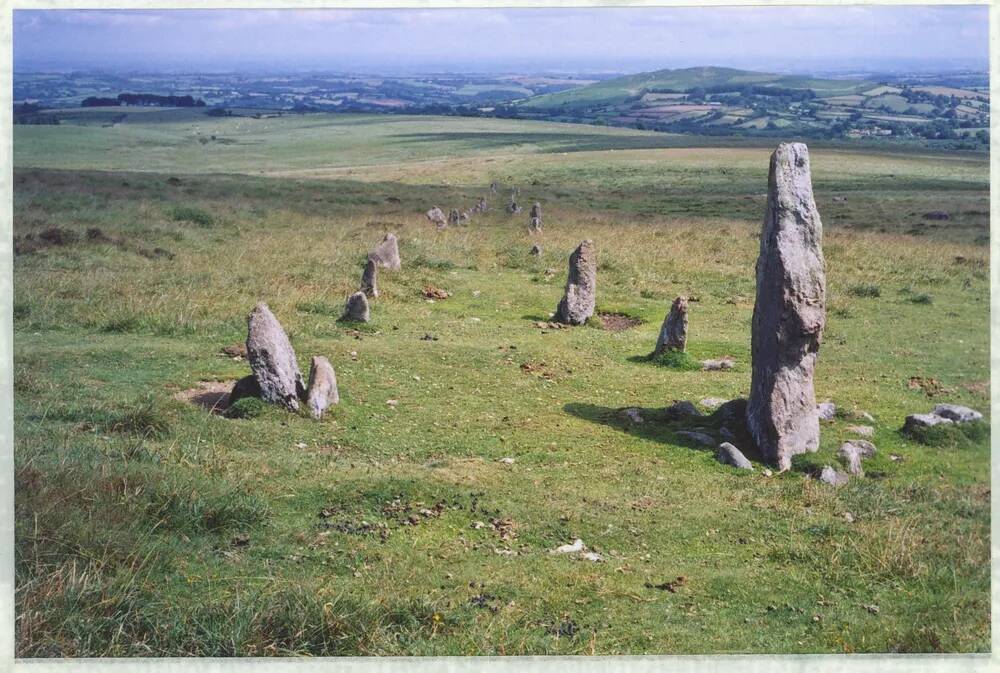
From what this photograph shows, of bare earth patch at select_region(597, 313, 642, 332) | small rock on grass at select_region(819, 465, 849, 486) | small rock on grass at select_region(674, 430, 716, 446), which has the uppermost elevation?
small rock on grass at select_region(819, 465, 849, 486)

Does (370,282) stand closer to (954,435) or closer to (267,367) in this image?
(267,367)

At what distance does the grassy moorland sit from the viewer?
822 cm

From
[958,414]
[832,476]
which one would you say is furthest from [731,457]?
[958,414]

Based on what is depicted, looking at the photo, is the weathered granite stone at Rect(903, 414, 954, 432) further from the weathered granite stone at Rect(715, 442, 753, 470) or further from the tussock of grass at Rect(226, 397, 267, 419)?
the tussock of grass at Rect(226, 397, 267, 419)

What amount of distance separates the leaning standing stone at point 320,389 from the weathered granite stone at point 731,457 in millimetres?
5814

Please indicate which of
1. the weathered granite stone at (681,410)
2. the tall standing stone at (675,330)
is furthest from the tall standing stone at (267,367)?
the tall standing stone at (675,330)

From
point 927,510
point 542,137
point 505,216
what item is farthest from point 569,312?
point 542,137

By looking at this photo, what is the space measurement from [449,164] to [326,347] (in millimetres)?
71182

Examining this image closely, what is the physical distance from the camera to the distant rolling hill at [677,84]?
21.0 metres

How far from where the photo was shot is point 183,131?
102 meters

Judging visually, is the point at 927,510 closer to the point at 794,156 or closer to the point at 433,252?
the point at 794,156

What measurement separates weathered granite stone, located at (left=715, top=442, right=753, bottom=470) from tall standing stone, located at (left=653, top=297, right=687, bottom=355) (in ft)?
18.1

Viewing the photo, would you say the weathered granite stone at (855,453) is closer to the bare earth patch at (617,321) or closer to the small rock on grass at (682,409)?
the small rock on grass at (682,409)

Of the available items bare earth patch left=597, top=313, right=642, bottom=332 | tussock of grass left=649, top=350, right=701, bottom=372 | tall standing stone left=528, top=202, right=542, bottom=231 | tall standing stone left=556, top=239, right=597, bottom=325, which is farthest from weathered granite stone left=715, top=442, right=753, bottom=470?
tall standing stone left=528, top=202, right=542, bottom=231
